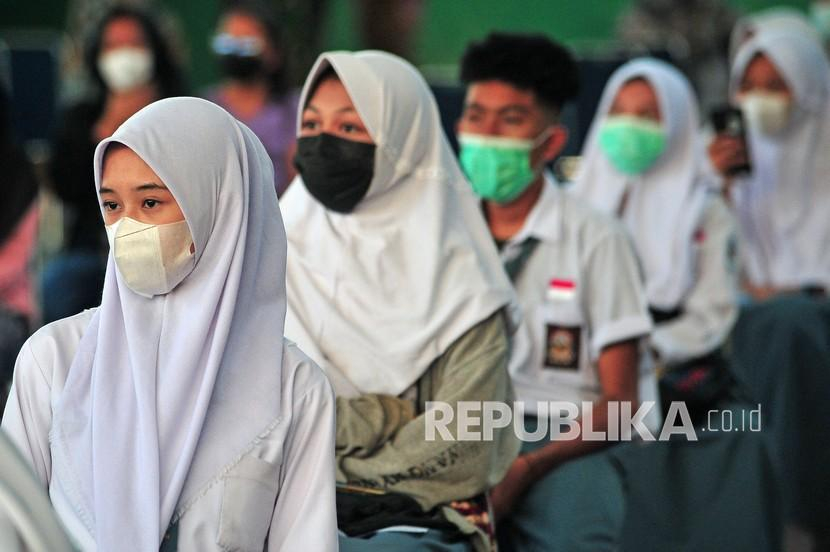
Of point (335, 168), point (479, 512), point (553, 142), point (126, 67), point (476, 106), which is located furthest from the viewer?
point (126, 67)

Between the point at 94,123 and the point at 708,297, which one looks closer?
the point at 708,297

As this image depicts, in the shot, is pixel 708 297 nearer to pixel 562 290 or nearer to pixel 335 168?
pixel 562 290

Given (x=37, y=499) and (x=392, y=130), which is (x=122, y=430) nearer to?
(x=37, y=499)

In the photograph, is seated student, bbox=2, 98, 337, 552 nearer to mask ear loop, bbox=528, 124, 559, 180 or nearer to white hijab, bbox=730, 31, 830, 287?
mask ear loop, bbox=528, 124, 559, 180

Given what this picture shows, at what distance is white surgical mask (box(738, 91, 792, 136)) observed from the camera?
6016 millimetres

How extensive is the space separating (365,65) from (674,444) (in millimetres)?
1643

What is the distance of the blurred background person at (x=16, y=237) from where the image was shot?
4.99 meters

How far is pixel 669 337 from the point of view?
4.86 m

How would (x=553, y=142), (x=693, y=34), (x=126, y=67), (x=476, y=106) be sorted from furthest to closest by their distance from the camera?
(x=693, y=34), (x=126, y=67), (x=553, y=142), (x=476, y=106)

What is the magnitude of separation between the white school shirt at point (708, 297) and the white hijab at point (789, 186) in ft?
2.57

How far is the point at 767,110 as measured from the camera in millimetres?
6012

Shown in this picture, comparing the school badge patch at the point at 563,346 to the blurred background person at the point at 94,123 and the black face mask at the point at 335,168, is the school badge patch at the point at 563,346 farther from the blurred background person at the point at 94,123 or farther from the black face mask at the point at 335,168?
the blurred background person at the point at 94,123

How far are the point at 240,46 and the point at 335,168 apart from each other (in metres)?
3.42

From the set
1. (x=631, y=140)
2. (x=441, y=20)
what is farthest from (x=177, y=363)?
(x=441, y=20)
